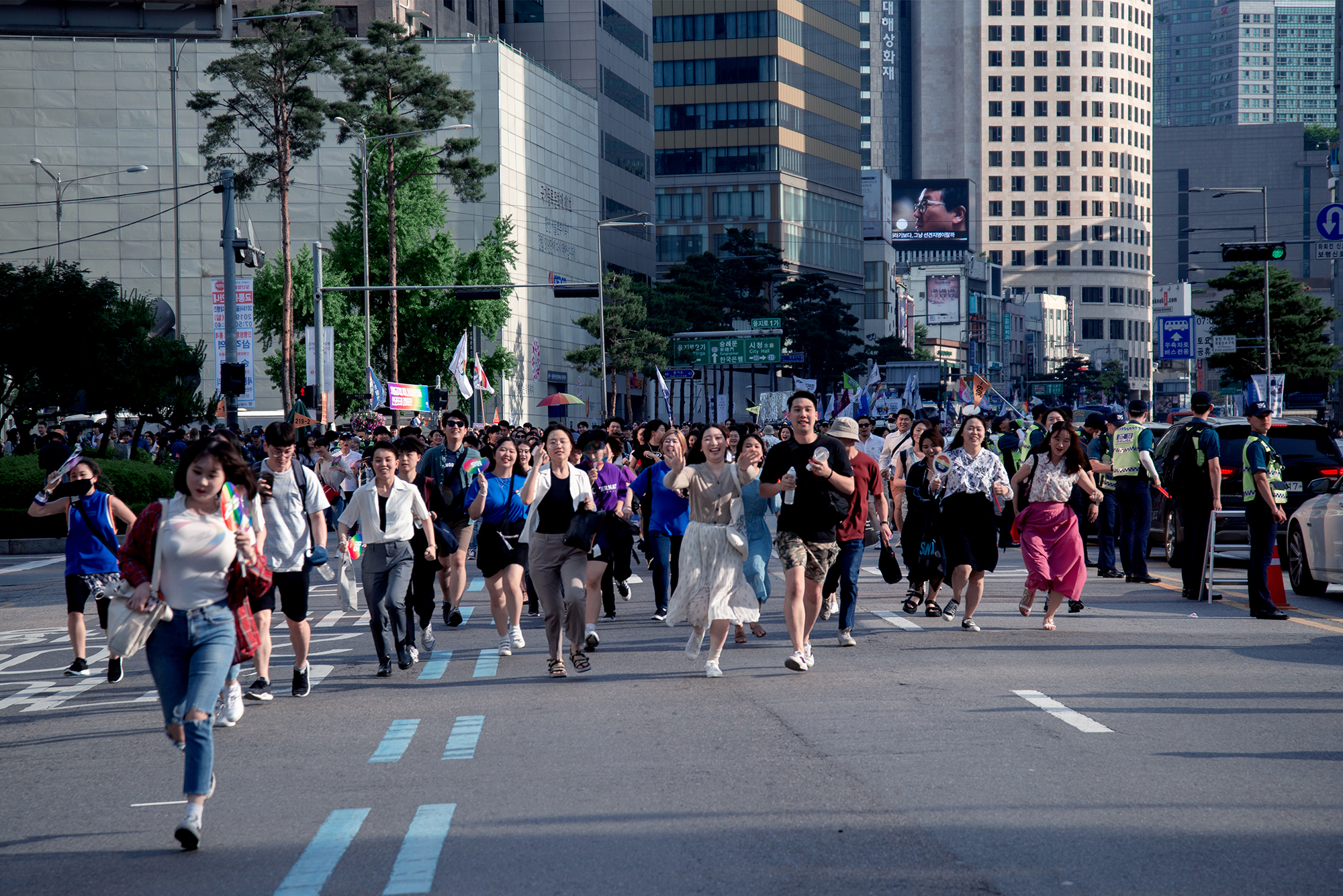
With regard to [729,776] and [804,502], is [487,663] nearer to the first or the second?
[804,502]

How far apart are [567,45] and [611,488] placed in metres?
78.7

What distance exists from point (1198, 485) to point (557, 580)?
22.1ft

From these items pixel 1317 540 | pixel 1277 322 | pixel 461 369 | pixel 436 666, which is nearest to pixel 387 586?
pixel 436 666

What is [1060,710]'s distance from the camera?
29.1 ft

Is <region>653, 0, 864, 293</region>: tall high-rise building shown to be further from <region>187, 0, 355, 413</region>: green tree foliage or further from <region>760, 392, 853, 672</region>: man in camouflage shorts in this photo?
<region>760, 392, 853, 672</region>: man in camouflage shorts

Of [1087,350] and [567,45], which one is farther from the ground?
[567,45]

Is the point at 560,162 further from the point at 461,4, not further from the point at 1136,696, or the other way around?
the point at 1136,696

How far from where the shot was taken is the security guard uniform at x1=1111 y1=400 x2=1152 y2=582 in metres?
16.6

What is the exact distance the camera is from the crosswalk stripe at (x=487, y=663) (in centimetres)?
1091

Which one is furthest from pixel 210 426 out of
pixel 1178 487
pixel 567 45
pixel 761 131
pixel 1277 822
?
pixel 761 131

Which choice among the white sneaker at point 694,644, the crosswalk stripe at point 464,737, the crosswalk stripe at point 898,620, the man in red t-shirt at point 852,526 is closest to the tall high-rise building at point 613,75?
the crosswalk stripe at point 898,620

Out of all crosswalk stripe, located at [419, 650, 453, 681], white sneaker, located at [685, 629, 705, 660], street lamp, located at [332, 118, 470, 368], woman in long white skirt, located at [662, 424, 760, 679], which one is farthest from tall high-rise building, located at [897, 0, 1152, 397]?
woman in long white skirt, located at [662, 424, 760, 679]

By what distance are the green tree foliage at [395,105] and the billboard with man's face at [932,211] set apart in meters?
121

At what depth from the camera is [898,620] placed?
1377 centimetres
